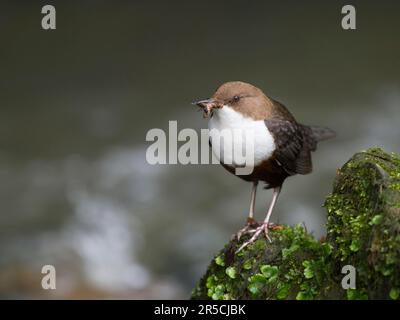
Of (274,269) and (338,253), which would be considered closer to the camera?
(338,253)

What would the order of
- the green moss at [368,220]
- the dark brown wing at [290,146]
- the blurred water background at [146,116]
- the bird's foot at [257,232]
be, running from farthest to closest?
the blurred water background at [146,116] → the dark brown wing at [290,146] → the bird's foot at [257,232] → the green moss at [368,220]

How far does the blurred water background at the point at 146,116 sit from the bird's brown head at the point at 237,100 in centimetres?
383

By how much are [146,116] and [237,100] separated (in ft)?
19.4

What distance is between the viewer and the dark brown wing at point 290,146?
12.8ft

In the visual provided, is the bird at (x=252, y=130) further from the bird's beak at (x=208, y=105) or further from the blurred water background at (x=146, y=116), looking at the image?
the blurred water background at (x=146, y=116)

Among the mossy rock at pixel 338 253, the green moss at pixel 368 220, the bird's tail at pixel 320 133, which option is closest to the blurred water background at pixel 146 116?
the bird's tail at pixel 320 133

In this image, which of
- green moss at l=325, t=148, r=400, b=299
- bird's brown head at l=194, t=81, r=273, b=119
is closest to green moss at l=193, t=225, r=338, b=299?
green moss at l=325, t=148, r=400, b=299

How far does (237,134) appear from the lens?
12.2 feet

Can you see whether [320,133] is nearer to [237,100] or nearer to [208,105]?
[237,100]

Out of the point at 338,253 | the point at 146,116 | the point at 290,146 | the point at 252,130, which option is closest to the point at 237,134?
the point at 252,130

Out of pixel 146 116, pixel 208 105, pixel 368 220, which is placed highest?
pixel 146 116

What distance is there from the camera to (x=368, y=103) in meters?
9.41

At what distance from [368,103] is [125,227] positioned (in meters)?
3.98
